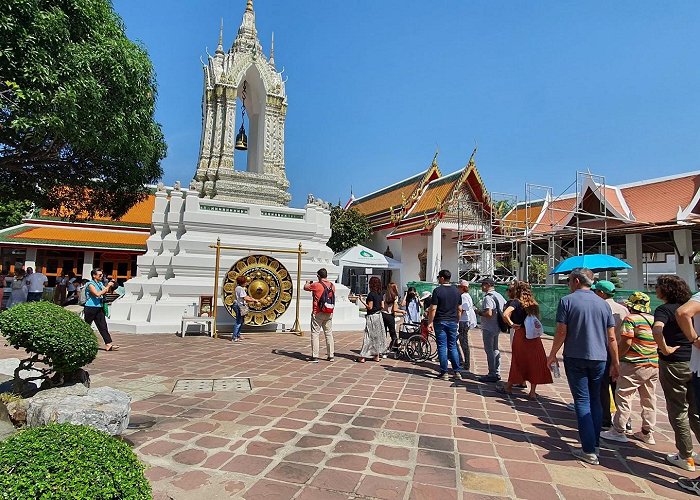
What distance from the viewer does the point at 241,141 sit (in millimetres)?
14492

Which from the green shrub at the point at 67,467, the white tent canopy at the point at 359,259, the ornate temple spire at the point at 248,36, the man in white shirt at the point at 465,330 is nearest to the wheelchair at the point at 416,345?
the man in white shirt at the point at 465,330

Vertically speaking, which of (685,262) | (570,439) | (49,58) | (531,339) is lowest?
(570,439)

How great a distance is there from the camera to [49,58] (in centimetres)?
620

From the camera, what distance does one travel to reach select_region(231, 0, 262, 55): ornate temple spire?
13914 millimetres

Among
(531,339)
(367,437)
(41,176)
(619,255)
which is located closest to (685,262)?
(619,255)

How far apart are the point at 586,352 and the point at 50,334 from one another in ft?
15.6

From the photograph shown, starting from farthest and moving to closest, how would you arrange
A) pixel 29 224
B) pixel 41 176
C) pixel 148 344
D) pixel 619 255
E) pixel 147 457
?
pixel 619 255 < pixel 29 224 < pixel 41 176 < pixel 148 344 < pixel 147 457

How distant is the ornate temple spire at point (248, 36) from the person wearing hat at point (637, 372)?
13.6 meters

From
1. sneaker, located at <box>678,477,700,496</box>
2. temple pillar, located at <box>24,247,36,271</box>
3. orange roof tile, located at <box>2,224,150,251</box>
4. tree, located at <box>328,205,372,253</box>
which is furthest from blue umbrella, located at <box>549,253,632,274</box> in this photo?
temple pillar, located at <box>24,247,36,271</box>

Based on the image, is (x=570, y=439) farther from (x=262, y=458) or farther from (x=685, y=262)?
(x=685, y=262)

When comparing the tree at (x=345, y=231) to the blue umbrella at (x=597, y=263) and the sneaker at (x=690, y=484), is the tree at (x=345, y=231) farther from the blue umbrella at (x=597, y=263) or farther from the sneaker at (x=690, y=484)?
the sneaker at (x=690, y=484)

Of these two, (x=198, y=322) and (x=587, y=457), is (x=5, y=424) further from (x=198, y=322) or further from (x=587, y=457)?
(x=198, y=322)

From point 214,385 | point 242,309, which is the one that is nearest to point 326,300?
point 214,385

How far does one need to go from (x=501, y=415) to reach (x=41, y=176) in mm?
11286
